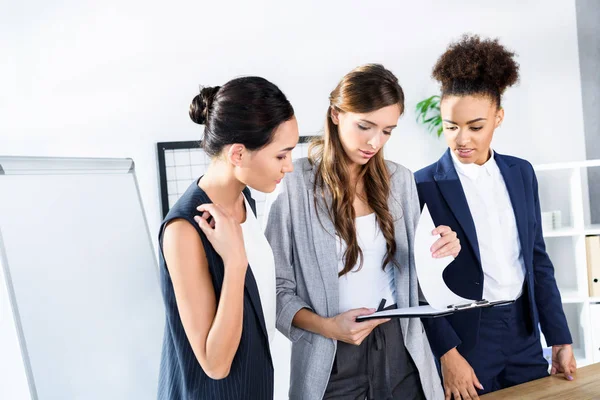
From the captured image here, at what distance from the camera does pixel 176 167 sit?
3.41 meters

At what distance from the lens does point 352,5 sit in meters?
3.78

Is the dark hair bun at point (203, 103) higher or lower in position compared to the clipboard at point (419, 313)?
Result: higher

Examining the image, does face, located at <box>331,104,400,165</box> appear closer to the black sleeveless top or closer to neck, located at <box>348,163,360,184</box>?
neck, located at <box>348,163,360,184</box>

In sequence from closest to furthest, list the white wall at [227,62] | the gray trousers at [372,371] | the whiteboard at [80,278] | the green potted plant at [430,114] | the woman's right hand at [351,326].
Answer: the woman's right hand at [351,326] → the gray trousers at [372,371] → the whiteboard at [80,278] → the white wall at [227,62] → the green potted plant at [430,114]

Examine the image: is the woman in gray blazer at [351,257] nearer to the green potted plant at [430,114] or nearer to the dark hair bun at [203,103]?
the dark hair bun at [203,103]

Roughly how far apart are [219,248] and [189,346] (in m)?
0.21

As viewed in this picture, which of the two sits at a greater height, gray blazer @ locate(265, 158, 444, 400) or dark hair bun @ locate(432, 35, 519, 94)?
dark hair bun @ locate(432, 35, 519, 94)

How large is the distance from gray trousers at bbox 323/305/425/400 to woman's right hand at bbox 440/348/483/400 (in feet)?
0.63

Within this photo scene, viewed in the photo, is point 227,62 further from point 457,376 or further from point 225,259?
point 225,259

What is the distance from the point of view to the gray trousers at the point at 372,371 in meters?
1.55

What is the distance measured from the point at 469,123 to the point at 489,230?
336 millimetres

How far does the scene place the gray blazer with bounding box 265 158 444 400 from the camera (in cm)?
155

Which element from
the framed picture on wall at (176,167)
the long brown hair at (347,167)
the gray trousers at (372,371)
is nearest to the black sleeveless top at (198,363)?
the gray trousers at (372,371)

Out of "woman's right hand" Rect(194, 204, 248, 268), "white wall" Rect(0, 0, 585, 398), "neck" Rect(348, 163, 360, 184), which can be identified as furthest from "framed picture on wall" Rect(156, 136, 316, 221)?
"woman's right hand" Rect(194, 204, 248, 268)
